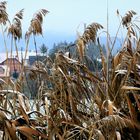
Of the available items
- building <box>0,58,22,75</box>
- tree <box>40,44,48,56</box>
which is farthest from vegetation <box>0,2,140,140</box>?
tree <box>40,44,48,56</box>

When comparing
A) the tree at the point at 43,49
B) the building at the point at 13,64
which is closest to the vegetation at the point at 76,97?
the building at the point at 13,64

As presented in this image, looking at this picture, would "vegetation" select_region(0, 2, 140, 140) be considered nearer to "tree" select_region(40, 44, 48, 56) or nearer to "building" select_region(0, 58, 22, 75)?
"building" select_region(0, 58, 22, 75)

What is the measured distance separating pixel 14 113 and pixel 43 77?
201mm

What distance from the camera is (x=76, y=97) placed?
1.63 meters

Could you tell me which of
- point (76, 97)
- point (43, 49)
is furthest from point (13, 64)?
point (76, 97)

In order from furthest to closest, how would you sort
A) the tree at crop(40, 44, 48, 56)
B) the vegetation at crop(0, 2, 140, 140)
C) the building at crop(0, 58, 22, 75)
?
1. the tree at crop(40, 44, 48, 56)
2. the building at crop(0, 58, 22, 75)
3. the vegetation at crop(0, 2, 140, 140)

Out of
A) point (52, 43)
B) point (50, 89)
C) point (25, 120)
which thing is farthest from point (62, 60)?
point (52, 43)

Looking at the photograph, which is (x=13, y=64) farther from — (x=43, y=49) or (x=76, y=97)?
(x=76, y=97)

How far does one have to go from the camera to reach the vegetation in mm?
1524

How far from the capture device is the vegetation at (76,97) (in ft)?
5.00

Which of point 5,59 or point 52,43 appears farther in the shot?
point 52,43

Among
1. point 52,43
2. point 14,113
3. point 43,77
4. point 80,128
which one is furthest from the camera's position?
point 52,43

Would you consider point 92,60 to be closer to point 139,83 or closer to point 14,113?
point 139,83

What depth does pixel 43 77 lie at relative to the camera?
1.74 metres
